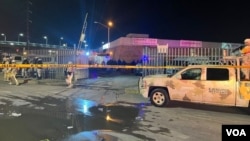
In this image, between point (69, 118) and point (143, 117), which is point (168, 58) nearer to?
point (143, 117)

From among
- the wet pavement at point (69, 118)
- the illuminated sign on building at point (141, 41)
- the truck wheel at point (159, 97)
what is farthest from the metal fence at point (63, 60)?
the illuminated sign on building at point (141, 41)

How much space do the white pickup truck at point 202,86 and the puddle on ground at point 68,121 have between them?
92 centimetres

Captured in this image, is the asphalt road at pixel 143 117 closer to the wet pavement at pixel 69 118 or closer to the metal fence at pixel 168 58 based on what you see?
the wet pavement at pixel 69 118

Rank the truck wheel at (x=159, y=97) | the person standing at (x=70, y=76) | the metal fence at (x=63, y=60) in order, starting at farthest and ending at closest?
the metal fence at (x=63, y=60)
the person standing at (x=70, y=76)
the truck wheel at (x=159, y=97)

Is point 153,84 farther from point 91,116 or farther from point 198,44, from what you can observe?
point 198,44

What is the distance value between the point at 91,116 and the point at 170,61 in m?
12.4

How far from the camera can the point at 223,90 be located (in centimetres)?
1070

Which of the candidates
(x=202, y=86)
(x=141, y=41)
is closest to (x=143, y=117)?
(x=202, y=86)

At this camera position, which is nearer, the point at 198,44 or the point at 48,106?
the point at 48,106

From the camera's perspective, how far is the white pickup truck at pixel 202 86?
10531mm

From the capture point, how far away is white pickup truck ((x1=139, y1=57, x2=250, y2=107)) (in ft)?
34.6

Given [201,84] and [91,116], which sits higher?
[201,84]

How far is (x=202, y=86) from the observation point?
438 inches

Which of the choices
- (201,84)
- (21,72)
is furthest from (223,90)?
(21,72)
